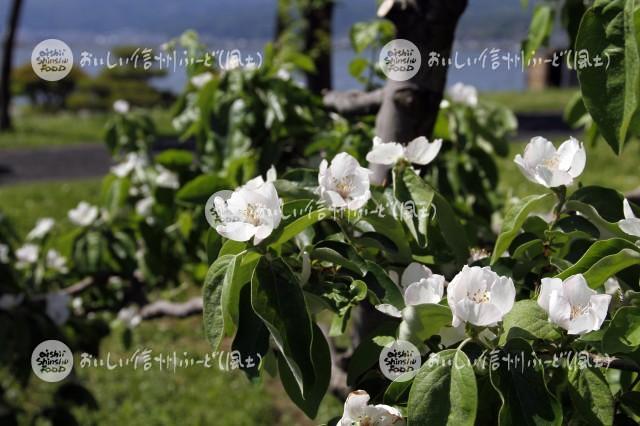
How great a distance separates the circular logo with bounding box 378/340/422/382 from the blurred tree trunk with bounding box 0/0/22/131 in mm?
9041

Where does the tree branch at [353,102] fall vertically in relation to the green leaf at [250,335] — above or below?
above

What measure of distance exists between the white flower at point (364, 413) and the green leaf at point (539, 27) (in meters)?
0.70

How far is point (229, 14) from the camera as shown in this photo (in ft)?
80.2

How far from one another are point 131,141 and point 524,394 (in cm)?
144

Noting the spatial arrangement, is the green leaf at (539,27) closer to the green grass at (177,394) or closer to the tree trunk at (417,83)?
the tree trunk at (417,83)

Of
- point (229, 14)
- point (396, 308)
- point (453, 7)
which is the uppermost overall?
point (229, 14)

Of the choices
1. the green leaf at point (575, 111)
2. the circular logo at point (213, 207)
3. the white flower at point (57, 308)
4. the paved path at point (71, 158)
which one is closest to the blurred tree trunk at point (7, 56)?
the paved path at point (71, 158)

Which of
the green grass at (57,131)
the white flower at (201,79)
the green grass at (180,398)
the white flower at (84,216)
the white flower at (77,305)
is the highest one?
the white flower at (201,79)

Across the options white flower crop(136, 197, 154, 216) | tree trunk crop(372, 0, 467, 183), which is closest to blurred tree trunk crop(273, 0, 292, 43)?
white flower crop(136, 197, 154, 216)

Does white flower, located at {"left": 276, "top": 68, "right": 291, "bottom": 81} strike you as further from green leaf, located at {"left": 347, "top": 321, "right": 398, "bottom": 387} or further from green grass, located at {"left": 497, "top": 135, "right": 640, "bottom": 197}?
green grass, located at {"left": 497, "top": 135, "right": 640, "bottom": 197}

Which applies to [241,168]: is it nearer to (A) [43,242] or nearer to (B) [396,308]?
(B) [396,308]

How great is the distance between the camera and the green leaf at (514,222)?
0.83 meters

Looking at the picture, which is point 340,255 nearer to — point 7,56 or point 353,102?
point 353,102

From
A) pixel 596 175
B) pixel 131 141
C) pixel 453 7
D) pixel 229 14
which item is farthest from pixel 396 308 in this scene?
pixel 229 14
